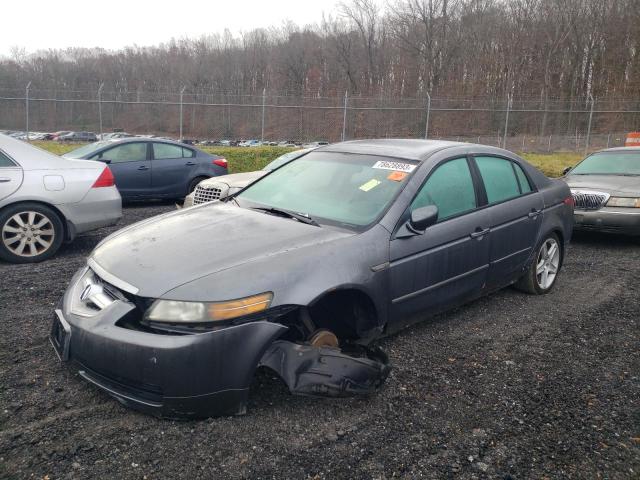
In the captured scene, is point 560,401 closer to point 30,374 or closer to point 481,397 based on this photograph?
point 481,397

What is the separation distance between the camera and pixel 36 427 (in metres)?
2.67

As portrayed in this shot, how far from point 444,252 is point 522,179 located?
1653 millimetres

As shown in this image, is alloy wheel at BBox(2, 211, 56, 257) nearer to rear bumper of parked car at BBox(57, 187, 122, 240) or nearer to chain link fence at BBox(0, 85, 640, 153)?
rear bumper of parked car at BBox(57, 187, 122, 240)

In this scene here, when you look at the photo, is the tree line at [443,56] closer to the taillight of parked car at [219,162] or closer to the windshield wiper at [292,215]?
the taillight of parked car at [219,162]

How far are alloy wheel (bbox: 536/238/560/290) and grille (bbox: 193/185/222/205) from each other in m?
4.10

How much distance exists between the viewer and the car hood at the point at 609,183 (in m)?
7.40

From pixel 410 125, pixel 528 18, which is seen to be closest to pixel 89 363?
pixel 410 125

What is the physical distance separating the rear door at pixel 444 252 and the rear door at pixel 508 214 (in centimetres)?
17

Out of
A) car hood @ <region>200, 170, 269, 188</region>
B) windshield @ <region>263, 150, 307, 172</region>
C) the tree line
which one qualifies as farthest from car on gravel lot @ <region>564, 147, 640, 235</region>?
the tree line

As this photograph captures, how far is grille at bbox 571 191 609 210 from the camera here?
7.42 metres

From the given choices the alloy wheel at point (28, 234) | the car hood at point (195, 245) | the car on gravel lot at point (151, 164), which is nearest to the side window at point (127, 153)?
the car on gravel lot at point (151, 164)

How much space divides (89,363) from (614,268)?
600 cm

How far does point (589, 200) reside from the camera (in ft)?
24.7

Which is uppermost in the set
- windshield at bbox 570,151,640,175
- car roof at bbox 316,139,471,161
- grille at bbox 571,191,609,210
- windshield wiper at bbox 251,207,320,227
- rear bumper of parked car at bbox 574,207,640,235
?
car roof at bbox 316,139,471,161
